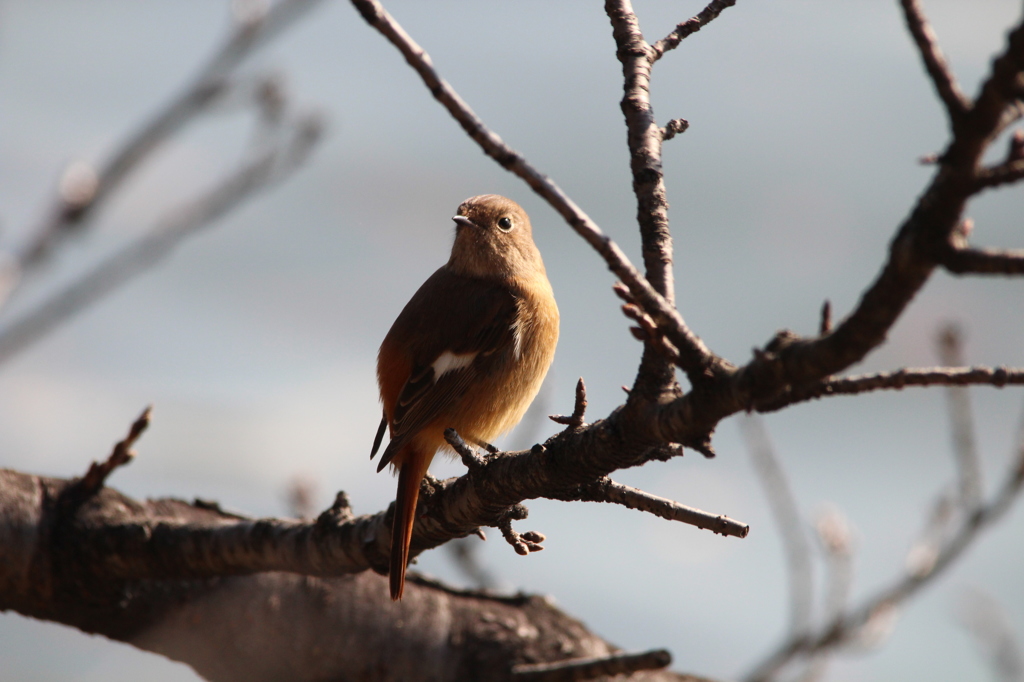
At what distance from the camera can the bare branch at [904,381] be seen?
1.38 m

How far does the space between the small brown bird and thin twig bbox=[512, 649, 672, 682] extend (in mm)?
786

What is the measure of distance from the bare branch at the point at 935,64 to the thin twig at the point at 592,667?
191cm

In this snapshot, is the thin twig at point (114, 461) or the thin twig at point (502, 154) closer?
the thin twig at point (502, 154)

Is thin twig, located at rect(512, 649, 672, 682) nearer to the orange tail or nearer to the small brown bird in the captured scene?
the orange tail

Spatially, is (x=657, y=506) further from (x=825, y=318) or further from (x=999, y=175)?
(x=999, y=175)

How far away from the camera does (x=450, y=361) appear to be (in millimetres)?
3680

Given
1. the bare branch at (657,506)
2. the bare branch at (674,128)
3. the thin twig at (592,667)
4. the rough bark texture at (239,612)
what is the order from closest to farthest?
the bare branch at (657,506)
the bare branch at (674,128)
the thin twig at (592,667)
the rough bark texture at (239,612)

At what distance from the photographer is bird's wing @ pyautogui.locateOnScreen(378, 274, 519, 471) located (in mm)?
3471

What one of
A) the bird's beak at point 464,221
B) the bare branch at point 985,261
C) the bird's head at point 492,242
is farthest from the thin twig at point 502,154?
the bird's beak at point 464,221

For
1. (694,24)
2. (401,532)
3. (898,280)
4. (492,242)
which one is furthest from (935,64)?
(492,242)

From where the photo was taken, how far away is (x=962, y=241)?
1210 millimetres

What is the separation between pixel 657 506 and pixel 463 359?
1773 millimetres

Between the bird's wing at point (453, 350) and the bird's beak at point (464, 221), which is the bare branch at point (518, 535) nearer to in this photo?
the bird's wing at point (453, 350)

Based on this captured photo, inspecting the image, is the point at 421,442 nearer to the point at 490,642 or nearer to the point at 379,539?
the point at 379,539
